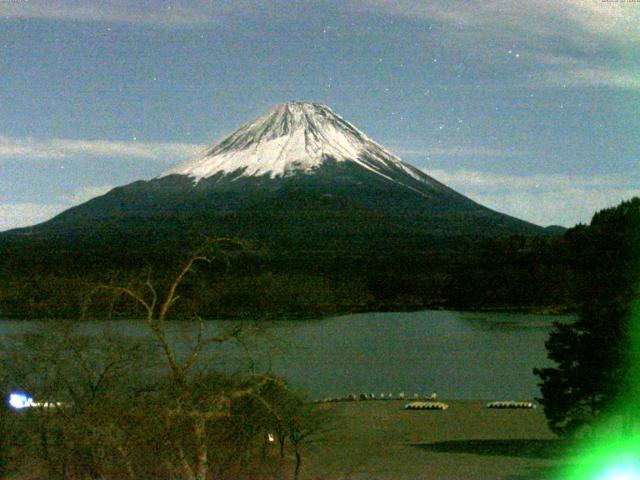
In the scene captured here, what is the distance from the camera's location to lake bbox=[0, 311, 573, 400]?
3175 centimetres

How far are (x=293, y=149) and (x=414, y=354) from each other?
80.5 metres

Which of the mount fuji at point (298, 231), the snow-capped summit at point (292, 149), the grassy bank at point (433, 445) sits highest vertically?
the snow-capped summit at point (292, 149)

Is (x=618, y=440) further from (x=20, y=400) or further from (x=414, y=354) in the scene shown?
(x=414, y=354)

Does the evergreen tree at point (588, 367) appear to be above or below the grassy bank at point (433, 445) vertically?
above

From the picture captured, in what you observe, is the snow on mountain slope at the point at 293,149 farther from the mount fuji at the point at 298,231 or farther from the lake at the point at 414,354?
the lake at the point at 414,354

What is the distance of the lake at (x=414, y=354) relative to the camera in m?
31.8

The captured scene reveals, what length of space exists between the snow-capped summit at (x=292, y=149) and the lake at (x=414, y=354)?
54.1 meters

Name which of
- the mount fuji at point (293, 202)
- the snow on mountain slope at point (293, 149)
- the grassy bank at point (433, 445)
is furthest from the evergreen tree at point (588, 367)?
the snow on mountain slope at point (293, 149)

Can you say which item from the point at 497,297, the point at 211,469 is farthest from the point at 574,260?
the point at 211,469

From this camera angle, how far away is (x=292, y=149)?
12231 cm

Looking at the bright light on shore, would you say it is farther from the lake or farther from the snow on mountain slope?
the snow on mountain slope

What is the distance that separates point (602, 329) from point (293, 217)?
263ft

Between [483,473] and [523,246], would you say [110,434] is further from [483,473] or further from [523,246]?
[523,246]

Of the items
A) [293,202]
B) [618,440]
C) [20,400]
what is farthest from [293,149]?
[20,400]
